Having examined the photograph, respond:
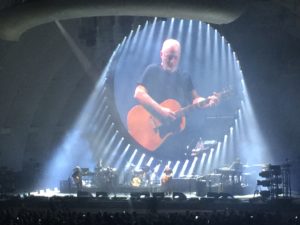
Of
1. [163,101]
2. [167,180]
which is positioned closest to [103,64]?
[163,101]

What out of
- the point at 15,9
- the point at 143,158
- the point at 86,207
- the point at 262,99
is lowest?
the point at 86,207

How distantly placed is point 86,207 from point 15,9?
25.6 ft

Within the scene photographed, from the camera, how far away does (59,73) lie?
30328 mm

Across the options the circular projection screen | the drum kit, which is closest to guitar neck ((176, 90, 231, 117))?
the circular projection screen

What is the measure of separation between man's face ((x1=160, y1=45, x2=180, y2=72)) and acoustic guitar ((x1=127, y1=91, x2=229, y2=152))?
54.4 inches

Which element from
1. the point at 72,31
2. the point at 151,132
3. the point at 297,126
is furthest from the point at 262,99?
the point at 72,31

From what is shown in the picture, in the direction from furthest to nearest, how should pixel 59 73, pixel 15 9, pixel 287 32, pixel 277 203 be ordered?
pixel 59 73 < pixel 287 32 < pixel 15 9 < pixel 277 203

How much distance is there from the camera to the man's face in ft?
Result: 90.7

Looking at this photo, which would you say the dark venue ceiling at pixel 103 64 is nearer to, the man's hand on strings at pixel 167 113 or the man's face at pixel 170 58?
the man's face at pixel 170 58

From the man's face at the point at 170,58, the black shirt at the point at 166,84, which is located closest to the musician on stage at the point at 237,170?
the black shirt at the point at 166,84

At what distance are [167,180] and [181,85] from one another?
159 inches

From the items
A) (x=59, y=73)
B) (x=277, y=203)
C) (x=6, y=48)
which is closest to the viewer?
(x=277, y=203)

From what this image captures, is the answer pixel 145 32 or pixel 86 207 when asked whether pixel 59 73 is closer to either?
pixel 145 32

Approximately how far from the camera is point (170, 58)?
90.9 ft
